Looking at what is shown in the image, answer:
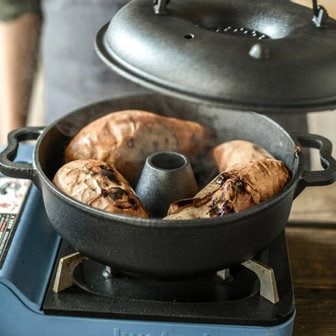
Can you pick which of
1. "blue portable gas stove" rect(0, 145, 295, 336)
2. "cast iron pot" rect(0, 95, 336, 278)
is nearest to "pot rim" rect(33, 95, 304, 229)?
"cast iron pot" rect(0, 95, 336, 278)

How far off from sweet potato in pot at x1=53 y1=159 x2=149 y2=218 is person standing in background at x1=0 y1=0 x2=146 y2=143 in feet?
1.70

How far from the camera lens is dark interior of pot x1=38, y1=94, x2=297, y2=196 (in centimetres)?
90

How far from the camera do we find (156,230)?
27.2 inches

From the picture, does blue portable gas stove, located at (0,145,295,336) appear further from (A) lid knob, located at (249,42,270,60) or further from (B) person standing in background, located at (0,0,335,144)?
(B) person standing in background, located at (0,0,335,144)

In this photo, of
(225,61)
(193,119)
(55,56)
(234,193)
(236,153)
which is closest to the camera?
(225,61)

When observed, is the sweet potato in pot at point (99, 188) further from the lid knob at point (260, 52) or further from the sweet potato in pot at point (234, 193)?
the lid knob at point (260, 52)

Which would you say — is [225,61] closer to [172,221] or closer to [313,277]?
[172,221]

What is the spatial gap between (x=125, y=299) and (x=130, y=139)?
0.22 meters

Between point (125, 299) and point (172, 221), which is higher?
point (172, 221)

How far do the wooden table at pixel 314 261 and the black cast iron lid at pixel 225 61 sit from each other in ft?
1.18

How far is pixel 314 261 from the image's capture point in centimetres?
98

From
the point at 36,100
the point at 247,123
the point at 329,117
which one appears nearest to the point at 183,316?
A: the point at 247,123

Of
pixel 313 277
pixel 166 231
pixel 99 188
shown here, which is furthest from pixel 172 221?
pixel 313 277

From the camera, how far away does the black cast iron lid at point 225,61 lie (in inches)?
23.8
